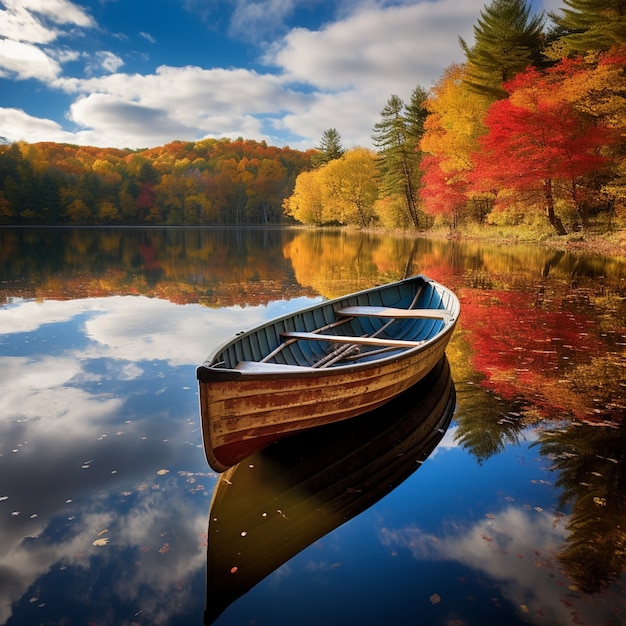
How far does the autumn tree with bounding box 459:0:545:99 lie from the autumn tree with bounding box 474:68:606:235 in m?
5.13

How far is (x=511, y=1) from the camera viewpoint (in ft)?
105

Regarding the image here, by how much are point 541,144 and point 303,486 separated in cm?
2651

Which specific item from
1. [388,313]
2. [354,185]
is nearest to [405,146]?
[354,185]

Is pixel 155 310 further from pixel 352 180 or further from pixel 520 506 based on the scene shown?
pixel 352 180

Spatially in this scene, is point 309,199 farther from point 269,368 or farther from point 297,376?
point 297,376

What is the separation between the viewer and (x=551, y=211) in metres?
28.4

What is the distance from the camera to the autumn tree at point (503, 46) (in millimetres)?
32094

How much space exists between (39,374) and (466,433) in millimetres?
6852

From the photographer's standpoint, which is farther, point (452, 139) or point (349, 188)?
point (349, 188)

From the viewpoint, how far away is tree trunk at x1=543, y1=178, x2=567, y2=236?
1047 inches

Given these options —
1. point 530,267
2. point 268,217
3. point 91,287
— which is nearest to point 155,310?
point 91,287

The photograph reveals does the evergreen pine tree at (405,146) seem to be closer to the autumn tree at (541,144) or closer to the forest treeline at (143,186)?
the autumn tree at (541,144)

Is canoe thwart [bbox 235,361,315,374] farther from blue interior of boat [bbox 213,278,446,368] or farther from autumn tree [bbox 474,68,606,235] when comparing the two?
autumn tree [bbox 474,68,606,235]

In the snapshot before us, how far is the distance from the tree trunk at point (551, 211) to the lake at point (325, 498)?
63.4 ft
